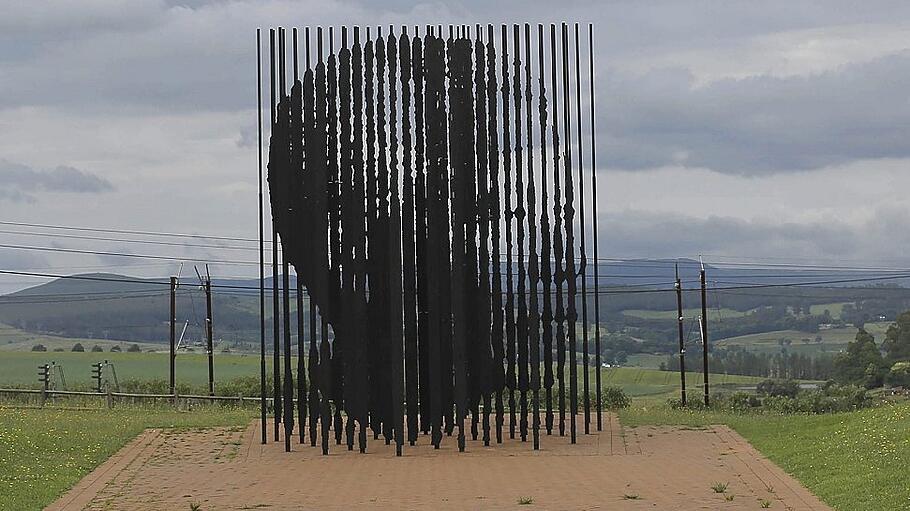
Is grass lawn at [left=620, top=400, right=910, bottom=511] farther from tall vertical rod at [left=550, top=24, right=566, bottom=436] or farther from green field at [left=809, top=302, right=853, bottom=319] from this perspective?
green field at [left=809, top=302, right=853, bottom=319]

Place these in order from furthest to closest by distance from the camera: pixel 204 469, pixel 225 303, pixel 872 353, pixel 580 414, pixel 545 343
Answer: pixel 225 303 < pixel 872 353 < pixel 580 414 < pixel 545 343 < pixel 204 469

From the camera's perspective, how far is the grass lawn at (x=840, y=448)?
10195 millimetres

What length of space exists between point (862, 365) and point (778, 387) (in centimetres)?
294

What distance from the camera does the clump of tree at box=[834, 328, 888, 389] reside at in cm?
3000

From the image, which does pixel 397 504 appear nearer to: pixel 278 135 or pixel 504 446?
pixel 504 446

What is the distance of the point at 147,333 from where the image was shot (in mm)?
51594

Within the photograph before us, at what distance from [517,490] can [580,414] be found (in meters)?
6.42

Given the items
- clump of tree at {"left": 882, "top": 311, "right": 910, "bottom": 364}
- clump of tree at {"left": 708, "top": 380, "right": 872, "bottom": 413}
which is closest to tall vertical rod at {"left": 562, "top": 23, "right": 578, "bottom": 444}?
clump of tree at {"left": 708, "top": 380, "right": 872, "bottom": 413}

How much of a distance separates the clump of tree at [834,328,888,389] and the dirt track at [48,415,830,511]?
1601 centimetres

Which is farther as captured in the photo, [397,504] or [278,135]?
[278,135]

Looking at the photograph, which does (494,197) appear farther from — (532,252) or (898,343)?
(898,343)

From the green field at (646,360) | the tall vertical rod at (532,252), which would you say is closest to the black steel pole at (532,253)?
the tall vertical rod at (532,252)

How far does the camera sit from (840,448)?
1272 centimetres

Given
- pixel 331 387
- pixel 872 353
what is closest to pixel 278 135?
pixel 331 387
